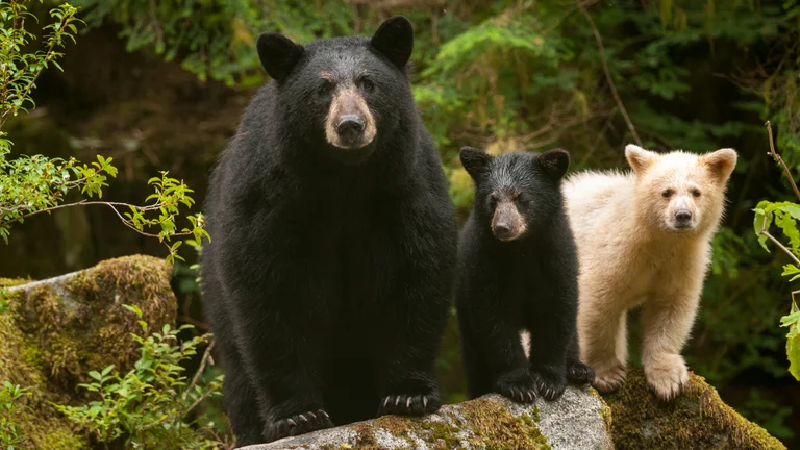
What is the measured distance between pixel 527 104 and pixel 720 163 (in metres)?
4.20

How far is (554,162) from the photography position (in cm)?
573

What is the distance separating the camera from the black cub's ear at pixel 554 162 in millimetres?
5684

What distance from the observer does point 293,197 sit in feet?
16.2

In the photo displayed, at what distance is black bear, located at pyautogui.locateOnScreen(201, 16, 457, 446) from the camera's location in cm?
491

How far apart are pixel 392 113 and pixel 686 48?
7747 mm

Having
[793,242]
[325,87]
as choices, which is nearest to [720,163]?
[793,242]

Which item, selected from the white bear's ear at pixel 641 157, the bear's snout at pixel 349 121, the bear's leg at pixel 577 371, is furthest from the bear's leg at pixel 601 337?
the bear's snout at pixel 349 121

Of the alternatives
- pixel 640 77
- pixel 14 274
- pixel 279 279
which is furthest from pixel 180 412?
pixel 640 77

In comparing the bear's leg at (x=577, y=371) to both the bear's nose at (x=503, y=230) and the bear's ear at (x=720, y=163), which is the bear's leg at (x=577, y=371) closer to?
the bear's nose at (x=503, y=230)

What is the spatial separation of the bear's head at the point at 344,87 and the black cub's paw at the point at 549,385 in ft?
5.25

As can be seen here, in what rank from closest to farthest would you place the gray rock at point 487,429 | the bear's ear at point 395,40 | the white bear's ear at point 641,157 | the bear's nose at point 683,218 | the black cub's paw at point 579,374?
the gray rock at point 487,429 → the bear's ear at point 395,40 → the black cub's paw at point 579,374 → the bear's nose at point 683,218 → the white bear's ear at point 641,157

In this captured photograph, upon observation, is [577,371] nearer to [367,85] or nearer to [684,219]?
[684,219]

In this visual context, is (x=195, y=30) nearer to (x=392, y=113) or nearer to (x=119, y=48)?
(x=119, y=48)

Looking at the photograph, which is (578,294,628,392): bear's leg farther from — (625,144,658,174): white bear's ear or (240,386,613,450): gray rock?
(625,144,658,174): white bear's ear
